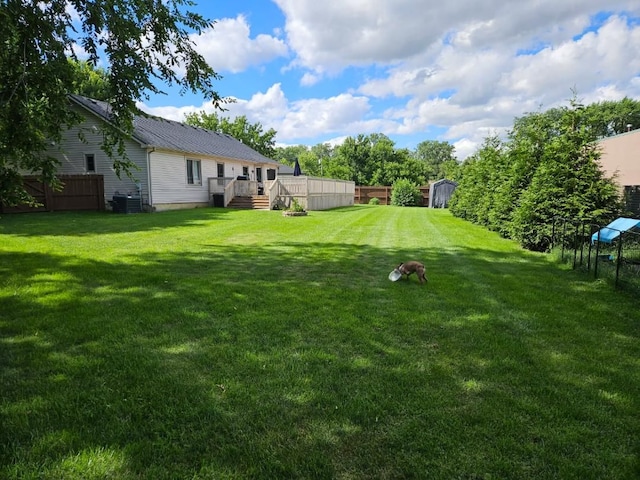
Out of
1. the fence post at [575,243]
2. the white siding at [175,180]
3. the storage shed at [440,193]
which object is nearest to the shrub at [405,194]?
the storage shed at [440,193]

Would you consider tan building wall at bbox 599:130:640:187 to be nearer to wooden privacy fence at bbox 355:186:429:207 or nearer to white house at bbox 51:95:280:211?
white house at bbox 51:95:280:211

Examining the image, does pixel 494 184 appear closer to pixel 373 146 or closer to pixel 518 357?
pixel 518 357

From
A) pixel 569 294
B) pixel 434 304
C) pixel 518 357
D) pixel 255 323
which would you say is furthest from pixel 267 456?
pixel 569 294

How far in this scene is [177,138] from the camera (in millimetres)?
20422

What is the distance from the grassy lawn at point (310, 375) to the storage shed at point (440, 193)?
81.5 ft

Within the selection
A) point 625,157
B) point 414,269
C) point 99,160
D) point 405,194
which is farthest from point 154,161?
point 405,194

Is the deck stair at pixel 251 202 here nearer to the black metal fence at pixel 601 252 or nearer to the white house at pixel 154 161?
the white house at pixel 154 161

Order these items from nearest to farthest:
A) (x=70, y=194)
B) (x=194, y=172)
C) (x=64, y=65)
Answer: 1. (x=64, y=65)
2. (x=70, y=194)
3. (x=194, y=172)

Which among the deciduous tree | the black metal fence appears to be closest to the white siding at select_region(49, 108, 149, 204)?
the deciduous tree

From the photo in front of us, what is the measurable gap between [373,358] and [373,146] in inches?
1640

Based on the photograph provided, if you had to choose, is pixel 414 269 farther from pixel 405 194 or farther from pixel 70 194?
pixel 405 194

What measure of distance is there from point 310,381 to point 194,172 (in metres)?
19.3

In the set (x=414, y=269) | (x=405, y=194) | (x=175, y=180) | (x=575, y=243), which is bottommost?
(x=414, y=269)

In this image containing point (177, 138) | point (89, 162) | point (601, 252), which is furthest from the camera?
point (177, 138)
